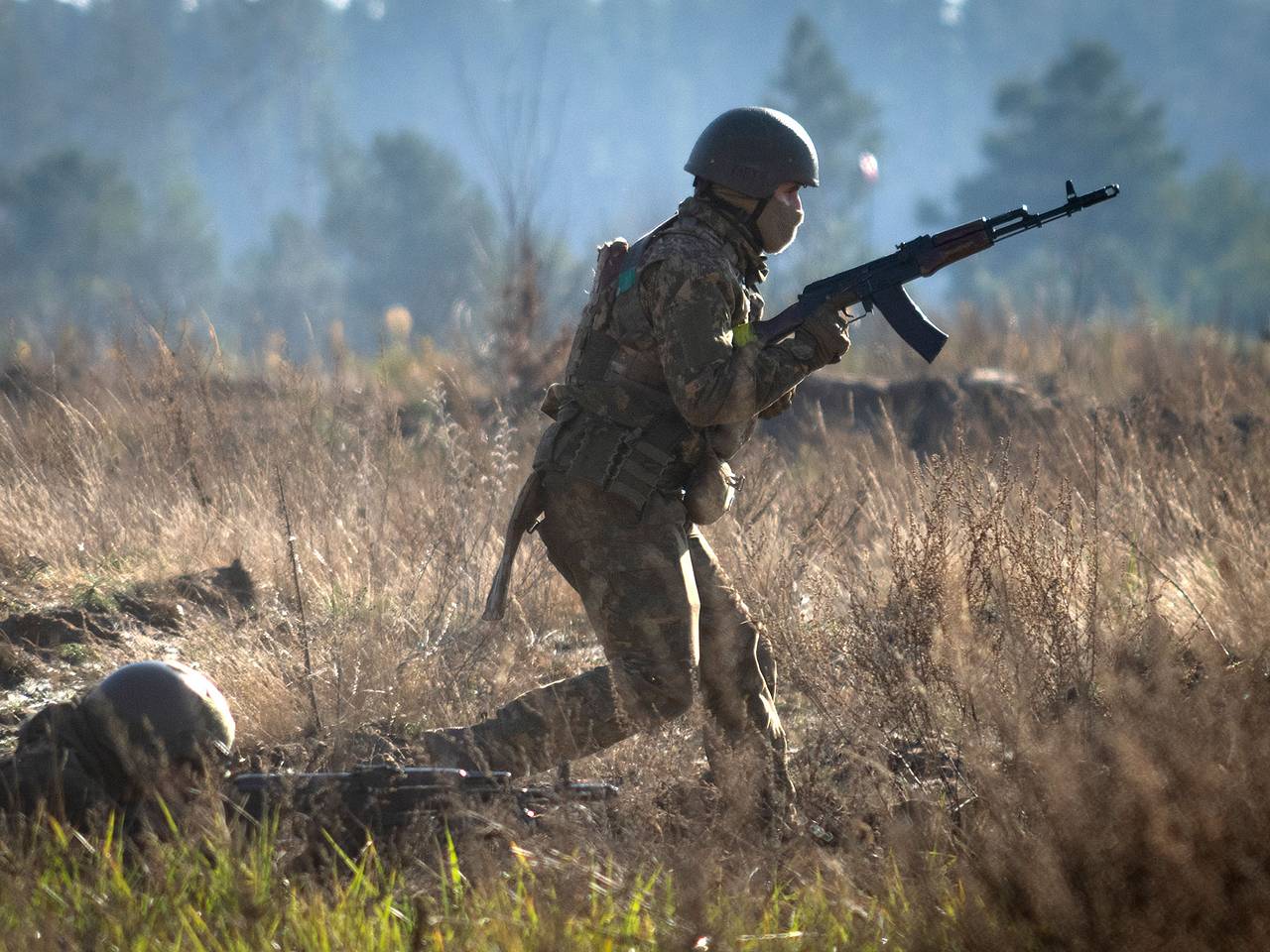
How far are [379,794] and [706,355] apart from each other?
4.14 ft

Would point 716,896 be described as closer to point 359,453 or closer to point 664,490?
point 664,490

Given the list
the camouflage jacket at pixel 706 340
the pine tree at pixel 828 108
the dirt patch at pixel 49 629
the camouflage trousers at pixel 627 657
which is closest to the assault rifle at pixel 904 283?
the camouflage jacket at pixel 706 340

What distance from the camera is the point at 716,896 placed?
300cm

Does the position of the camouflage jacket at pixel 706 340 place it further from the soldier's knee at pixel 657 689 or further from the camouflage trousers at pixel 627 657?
the soldier's knee at pixel 657 689

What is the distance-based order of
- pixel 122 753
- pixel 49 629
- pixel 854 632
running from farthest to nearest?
1. pixel 49 629
2. pixel 854 632
3. pixel 122 753

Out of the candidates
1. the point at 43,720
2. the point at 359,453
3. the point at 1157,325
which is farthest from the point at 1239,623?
the point at 1157,325

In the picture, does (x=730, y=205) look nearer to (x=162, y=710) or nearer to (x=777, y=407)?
(x=777, y=407)

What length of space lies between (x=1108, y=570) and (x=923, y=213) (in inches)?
2230

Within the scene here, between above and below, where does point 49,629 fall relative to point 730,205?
below

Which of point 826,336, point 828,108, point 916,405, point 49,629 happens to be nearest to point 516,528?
point 826,336

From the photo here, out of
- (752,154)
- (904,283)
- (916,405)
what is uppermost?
(916,405)

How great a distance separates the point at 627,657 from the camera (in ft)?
11.6

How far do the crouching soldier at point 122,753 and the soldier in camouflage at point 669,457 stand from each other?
0.58 m

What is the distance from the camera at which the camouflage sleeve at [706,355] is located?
135 inches
